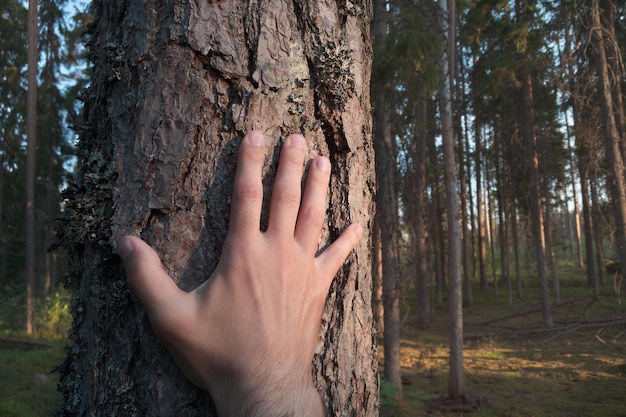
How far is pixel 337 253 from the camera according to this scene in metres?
1.16

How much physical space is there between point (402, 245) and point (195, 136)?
30.6 feet

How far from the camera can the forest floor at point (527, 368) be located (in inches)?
343

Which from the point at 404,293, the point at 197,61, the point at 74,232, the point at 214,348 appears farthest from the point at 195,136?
the point at 404,293

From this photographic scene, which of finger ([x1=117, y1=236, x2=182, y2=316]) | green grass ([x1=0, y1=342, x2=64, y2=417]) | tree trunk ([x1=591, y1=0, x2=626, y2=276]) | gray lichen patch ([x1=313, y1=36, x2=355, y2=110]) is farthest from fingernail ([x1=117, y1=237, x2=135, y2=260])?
tree trunk ([x1=591, y1=0, x2=626, y2=276])

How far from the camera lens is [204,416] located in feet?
3.33

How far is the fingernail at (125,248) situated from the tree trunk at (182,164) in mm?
45

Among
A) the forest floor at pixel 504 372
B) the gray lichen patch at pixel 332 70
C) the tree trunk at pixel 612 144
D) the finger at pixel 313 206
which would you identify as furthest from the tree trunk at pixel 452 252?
the finger at pixel 313 206

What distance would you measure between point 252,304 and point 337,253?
0.28 m

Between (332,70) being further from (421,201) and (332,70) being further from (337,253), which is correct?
(421,201)

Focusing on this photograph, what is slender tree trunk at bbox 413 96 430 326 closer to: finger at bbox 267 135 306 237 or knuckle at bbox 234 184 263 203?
finger at bbox 267 135 306 237

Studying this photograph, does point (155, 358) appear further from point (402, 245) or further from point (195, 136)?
point (402, 245)

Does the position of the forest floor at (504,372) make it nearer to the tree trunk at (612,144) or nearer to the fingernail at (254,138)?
the tree trunk at (612,144)

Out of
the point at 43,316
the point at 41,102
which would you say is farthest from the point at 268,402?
the point at 41,102

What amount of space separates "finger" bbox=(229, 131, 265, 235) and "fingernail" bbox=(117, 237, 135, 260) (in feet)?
0.74
